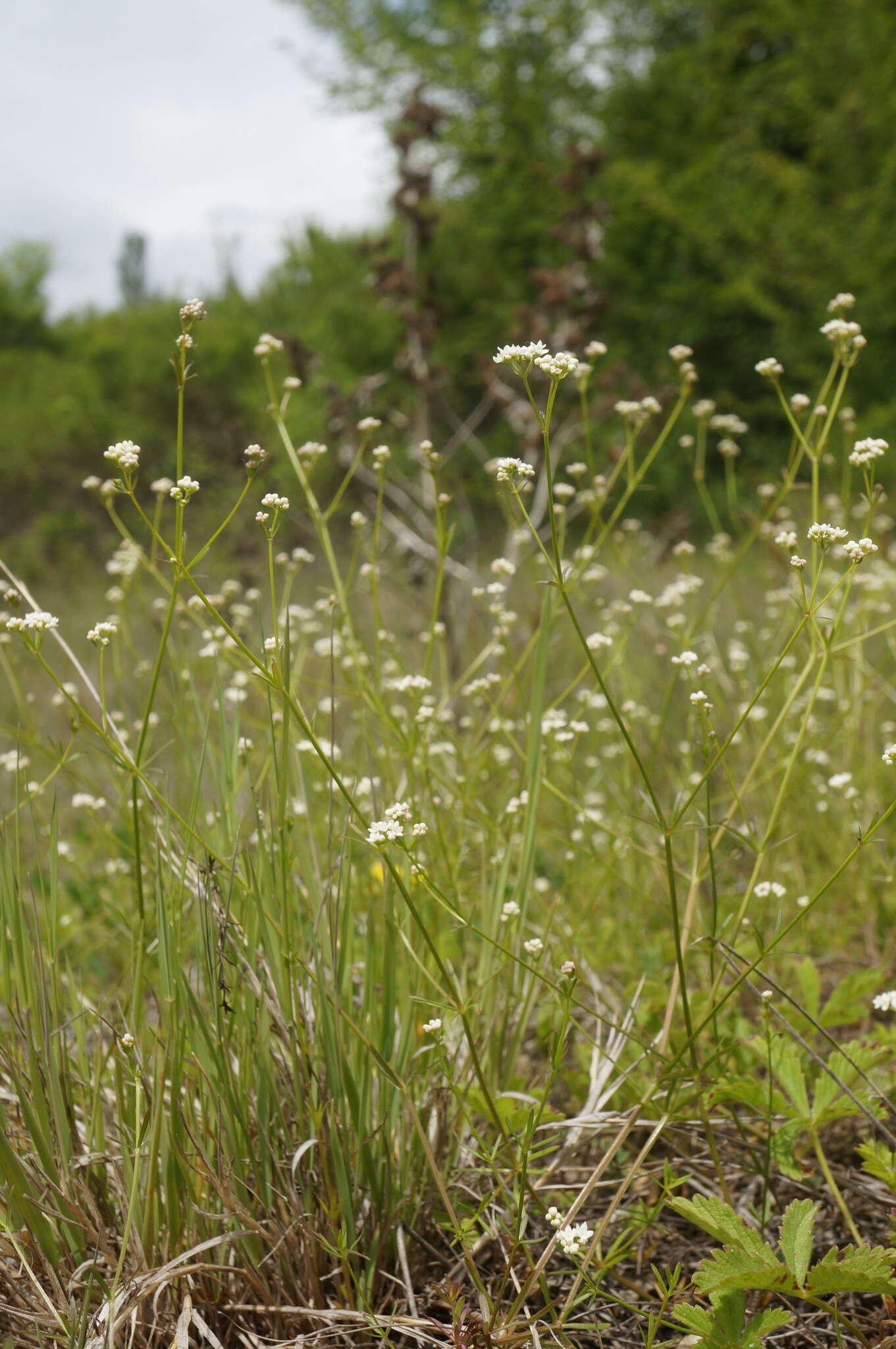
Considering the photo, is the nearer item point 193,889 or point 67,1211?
point 67,1211

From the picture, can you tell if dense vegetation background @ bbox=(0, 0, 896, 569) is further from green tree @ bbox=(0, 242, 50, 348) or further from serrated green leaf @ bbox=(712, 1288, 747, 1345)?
serrated green leaf @ bbox=(712, 1288, 747, 1345)

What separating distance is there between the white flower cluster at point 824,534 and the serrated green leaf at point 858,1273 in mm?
828

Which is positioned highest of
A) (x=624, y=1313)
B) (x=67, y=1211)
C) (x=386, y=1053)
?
(x=386, y=1053)

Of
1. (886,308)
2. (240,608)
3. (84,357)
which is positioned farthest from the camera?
(84,357)

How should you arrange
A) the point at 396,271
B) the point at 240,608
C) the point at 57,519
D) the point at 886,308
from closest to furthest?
the point at 240,608 → the point at 396,271 → the point at 886,308 → the point at 57,519

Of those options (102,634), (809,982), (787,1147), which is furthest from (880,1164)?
(102,634)

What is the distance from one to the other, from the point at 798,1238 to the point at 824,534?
87 centimetres

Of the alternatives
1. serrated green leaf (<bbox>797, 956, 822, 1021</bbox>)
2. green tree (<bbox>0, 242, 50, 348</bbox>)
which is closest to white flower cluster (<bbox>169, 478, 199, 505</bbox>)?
serrated green leaf (<bbox>797, 956, 822, 1021</bbox>)

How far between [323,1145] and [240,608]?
1750 millimetres

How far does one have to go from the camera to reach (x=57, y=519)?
565 inches

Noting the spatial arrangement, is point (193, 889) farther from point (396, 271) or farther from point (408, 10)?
point (408, 10)

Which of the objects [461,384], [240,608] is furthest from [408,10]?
[240,608]

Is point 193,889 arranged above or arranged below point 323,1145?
above

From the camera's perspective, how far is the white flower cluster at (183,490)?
120 cm
